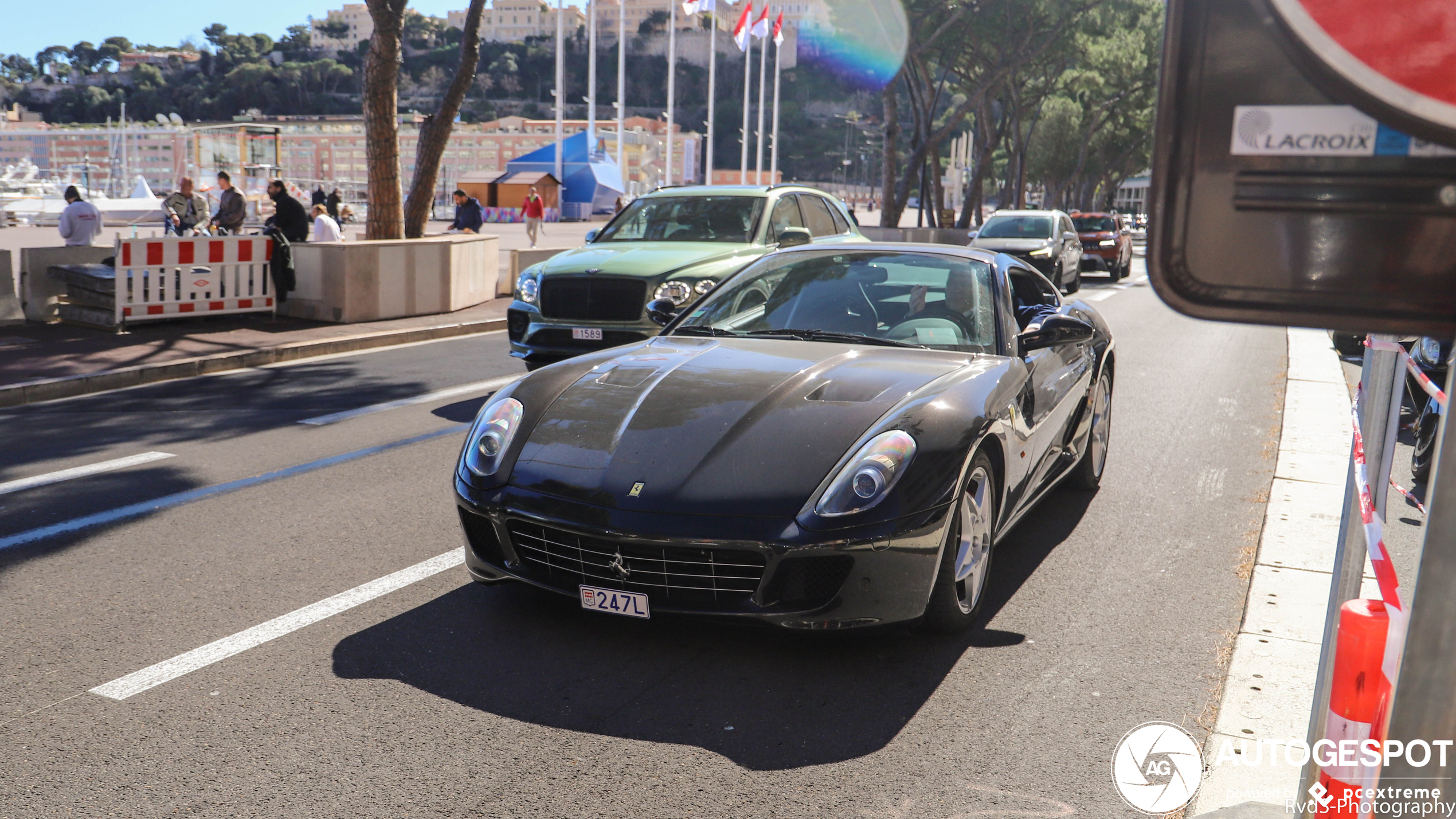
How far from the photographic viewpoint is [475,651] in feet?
13.5

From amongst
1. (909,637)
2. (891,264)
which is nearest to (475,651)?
(909,637)

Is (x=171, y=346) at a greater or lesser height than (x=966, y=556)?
lesser

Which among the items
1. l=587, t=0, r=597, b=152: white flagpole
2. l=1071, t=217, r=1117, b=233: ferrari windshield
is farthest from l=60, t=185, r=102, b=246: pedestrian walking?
l=587, t=0, r=597, b=152: white flagpole

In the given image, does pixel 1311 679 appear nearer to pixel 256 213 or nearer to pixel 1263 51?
pixel 1263 51

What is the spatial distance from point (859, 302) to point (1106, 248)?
23.5m

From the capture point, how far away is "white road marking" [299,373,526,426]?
8648 millimetres

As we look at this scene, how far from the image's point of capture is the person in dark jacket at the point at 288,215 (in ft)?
51.0

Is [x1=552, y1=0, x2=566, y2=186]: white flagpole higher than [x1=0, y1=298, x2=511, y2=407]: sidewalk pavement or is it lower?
higher

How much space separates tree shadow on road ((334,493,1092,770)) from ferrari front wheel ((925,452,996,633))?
99 mm

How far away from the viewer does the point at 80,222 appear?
1691 centimetres

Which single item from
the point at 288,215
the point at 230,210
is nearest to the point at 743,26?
the point at 230,210

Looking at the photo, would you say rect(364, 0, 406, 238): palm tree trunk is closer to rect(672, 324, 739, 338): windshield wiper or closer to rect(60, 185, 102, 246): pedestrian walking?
rect(60, 185, 102, 246): pedestrian walking

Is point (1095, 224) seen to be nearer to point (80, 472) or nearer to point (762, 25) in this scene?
point (762, 25)

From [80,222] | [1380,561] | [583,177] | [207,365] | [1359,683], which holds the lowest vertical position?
[207,365]
